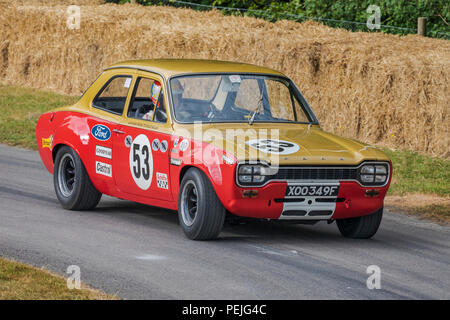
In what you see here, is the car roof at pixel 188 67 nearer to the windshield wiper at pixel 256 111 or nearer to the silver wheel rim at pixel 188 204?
the windshield wiper at pixel 256 111

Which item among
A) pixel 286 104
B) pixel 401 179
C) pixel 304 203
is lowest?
pixel 401 179

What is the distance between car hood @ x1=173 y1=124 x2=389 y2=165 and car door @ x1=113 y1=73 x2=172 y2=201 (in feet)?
1.69

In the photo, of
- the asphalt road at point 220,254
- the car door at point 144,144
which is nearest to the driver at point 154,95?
the car door at point 144,144

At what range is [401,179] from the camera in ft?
45.2

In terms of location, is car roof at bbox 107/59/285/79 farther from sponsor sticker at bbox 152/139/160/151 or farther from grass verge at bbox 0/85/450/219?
grass verge at bbox 0/85/450/219

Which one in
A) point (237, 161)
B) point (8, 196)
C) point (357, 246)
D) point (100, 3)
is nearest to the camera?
point (237, 161)

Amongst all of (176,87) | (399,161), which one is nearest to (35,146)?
(399,161)

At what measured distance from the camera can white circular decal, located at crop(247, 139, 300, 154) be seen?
8461mm

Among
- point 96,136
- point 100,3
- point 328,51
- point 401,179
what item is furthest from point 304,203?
point 100,3

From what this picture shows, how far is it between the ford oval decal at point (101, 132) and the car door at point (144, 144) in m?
0.15

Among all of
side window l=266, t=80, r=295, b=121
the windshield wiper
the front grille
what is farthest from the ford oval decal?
the front grille

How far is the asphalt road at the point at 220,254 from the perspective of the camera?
23.5ft

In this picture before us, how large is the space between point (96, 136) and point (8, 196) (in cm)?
181
